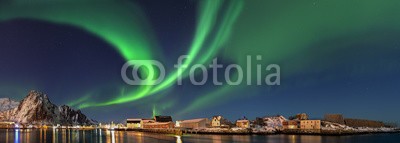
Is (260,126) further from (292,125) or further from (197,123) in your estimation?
(197,123)

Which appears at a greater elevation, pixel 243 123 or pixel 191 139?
pixel 191 139

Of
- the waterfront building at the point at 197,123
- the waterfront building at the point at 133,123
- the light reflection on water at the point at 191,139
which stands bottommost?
the waterfront building at the point at 133,123

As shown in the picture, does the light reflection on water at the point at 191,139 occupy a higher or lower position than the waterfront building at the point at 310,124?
higher

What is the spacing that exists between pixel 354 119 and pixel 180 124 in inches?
3292

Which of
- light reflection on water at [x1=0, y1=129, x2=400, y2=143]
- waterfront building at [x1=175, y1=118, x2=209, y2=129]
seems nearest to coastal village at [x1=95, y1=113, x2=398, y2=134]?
waterfront building at [x1=175, y1=118, x2=209, y2=129]

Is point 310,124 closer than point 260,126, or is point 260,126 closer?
point 310,124

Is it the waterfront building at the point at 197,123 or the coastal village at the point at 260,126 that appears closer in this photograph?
the coastal village at the point at 260,126

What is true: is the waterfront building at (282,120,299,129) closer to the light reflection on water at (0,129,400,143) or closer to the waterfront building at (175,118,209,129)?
the waterfront building at (175,118,209,129)

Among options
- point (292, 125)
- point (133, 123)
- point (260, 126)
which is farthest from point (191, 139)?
point (133, 123)

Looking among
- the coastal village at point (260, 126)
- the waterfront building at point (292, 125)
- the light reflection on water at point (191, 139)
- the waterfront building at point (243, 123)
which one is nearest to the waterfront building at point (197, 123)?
the coastal village at point (260, 126)

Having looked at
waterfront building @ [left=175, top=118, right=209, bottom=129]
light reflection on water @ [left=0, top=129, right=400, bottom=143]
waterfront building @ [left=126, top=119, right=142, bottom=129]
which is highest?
light reflection on water @ [left=0, top=129, right=400, bottom=143]

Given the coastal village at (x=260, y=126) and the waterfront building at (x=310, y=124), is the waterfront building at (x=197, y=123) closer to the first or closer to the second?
the coastal village at (x=260, y=126)

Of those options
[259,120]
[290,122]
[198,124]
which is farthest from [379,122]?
[198,124]

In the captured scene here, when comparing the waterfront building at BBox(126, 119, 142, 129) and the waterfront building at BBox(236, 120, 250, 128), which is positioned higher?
the waterfront building at BBox(236, 120, 250, 128)
